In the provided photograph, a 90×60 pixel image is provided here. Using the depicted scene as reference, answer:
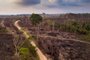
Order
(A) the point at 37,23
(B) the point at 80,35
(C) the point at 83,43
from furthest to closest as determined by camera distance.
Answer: (A) the point at 37,23, (B) the point at 80,35, (C) the point at 83,43

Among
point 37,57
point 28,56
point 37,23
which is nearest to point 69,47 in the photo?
point 37,57

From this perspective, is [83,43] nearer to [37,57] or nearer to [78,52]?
[78,52]

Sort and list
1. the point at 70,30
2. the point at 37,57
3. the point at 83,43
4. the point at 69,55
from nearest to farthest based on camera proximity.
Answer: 1. the point at 37,57
2. the point at 69,55
3. the point at 83,43
4. the point at 70,30

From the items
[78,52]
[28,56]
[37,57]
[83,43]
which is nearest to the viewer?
[28,56]

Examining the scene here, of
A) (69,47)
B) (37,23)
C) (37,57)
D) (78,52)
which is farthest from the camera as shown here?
(37,23)

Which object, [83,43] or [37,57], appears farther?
[83,43]

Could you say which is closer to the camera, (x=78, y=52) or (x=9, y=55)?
(x=9, y=55)

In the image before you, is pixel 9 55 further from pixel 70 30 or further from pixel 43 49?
pixel 70 30

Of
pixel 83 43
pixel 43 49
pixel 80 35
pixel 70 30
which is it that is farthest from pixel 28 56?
pixel 70 30
